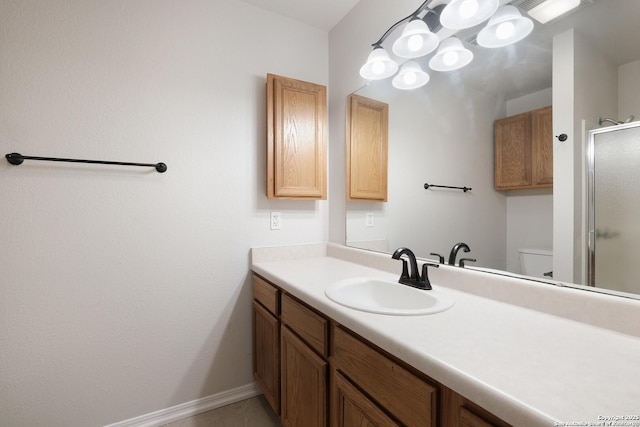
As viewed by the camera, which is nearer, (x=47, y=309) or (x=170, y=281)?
(x=47, y=309)

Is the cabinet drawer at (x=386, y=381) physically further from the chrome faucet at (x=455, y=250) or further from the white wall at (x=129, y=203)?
the white wall at (x=129, y=203)

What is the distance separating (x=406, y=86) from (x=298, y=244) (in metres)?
1.16

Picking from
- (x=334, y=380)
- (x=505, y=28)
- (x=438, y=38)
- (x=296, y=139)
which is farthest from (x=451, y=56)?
(x=334, y=380)

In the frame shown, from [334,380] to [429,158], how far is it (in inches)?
42.8

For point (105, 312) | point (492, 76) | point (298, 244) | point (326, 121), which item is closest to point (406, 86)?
point (492, 76)

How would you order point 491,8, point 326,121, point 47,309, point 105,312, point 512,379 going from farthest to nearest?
point 326,121 → point 105,312 → point 47,309 → point 491,8 → point 512,379

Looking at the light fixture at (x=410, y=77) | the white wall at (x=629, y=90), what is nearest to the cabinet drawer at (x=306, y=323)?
the white wall at (x=629, y=90)

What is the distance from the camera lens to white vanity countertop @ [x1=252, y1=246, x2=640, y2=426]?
47 centimetres

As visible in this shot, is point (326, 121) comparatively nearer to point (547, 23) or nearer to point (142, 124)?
point (142, 124)

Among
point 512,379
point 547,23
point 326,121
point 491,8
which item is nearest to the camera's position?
point 512,379

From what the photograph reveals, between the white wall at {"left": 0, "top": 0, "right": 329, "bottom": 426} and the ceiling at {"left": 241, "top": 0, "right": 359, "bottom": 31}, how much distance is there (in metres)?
0.05

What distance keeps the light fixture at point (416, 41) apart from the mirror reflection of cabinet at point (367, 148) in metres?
0.32

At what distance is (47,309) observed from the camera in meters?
1.33

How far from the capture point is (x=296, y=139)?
1784mm
